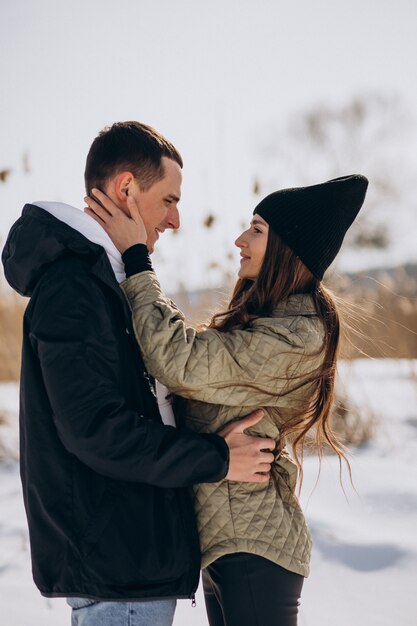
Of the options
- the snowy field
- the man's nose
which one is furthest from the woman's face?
the snowy field

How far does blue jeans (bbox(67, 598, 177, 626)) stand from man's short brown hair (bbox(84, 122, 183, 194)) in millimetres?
990

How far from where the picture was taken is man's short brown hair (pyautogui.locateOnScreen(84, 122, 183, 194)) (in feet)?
5.97

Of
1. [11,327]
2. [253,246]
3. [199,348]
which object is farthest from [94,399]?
[11,327]

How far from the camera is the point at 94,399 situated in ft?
4.81

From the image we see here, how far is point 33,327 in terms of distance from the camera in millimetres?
1524

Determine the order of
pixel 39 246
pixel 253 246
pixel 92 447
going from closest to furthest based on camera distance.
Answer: pixel 92 447 → pixel 39 246 → pixel 253 246

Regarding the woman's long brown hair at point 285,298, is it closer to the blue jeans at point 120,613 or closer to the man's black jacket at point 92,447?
the man's black jacket at point 92,447

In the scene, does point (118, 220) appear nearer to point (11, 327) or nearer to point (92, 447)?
point (92, 447)

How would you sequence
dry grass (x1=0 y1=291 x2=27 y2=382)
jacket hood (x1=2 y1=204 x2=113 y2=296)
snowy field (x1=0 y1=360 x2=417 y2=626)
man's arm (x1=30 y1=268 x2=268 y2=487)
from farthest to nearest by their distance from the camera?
1. dry grass (x1=0 y1=291 x2=27 y2=382)
2. snowy field (x1=0 y1=360 x2=417 y2=626)
3. jacket hood (x1=2 y1=204 x2=113 y2=296)
4. man's arm (x1=30 y1=268 x2=268 y2=487)

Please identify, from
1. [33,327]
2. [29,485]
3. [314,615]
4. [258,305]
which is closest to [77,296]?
[33,327]

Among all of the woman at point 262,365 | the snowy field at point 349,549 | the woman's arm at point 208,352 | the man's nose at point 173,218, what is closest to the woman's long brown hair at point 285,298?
the woman at point 262,365

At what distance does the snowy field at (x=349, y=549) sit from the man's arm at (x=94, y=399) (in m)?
1.63

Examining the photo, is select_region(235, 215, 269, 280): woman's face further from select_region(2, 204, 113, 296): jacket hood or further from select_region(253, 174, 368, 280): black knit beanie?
select_region(2, 204, 113, 296): jacket hood

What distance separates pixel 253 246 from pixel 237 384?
0.46 metres
